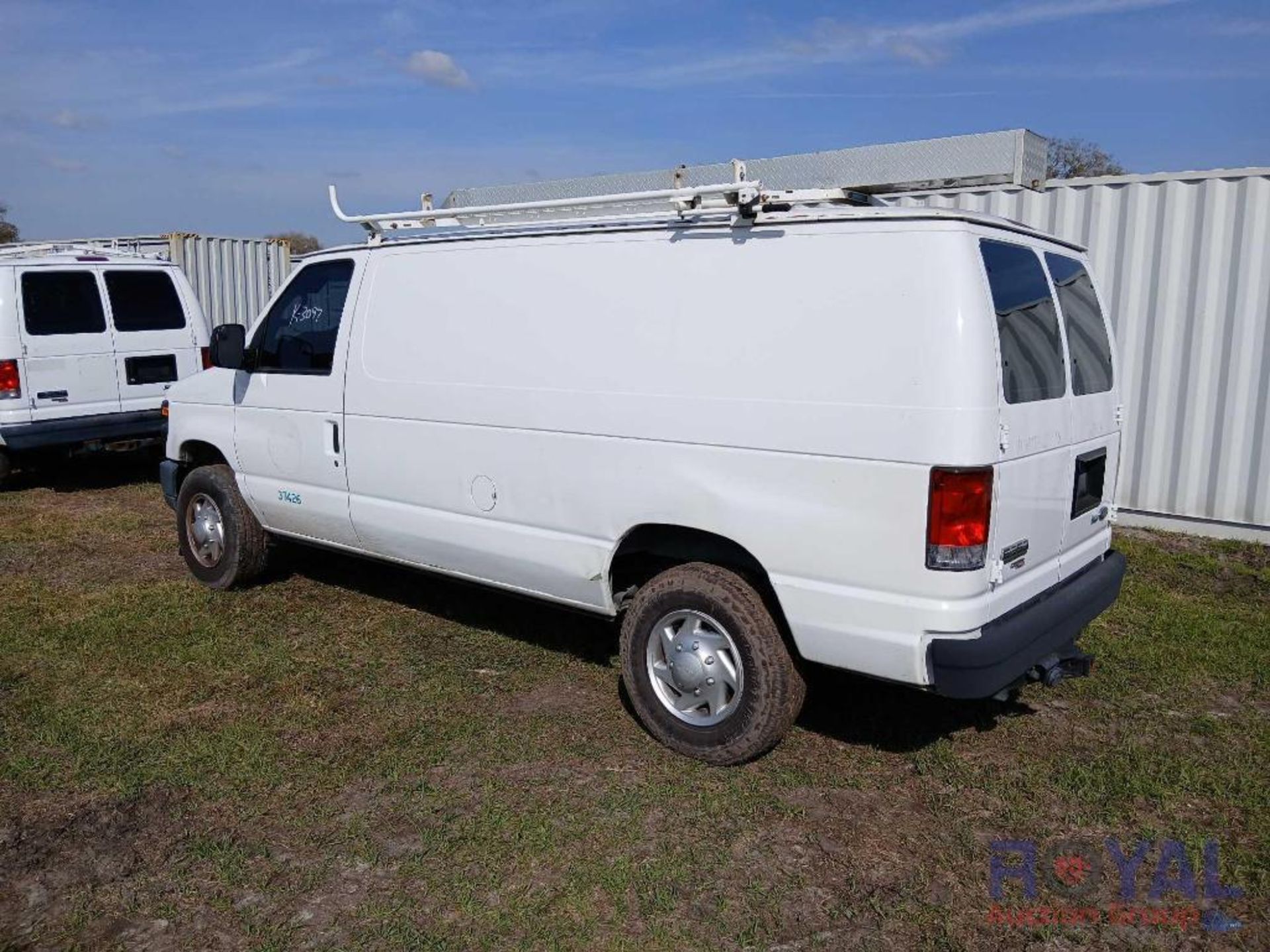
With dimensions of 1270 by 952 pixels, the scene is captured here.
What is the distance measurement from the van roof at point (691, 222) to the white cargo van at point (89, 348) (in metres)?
4.94

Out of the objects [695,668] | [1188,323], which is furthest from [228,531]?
[1188,323]

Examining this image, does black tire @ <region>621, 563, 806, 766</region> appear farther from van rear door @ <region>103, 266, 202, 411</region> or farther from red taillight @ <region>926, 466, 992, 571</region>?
van rear door @ <region>103, 266, 202, 411</region>

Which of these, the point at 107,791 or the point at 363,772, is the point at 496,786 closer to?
the point at 363,772

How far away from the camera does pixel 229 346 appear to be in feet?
20.1

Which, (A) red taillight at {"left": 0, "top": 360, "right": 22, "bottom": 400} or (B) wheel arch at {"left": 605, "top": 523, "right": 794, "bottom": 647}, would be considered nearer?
(B) wheel arch at {"left": 605, "top": 523, "right": 794, "bottom": 647}

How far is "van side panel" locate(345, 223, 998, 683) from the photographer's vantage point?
12.2 feet

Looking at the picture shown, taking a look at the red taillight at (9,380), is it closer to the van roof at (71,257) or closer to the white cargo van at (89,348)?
the white cargo van at (89,348)

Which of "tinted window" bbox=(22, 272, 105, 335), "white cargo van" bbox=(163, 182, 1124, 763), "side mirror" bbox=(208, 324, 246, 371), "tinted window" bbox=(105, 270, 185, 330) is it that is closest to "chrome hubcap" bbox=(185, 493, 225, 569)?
"side mirror" bbox=(208, 324, 246, 371)

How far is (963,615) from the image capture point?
3.72m

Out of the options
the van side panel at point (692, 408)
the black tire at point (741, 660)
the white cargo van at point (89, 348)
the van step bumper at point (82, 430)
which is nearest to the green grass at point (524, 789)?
the black tire at point (741, 660)

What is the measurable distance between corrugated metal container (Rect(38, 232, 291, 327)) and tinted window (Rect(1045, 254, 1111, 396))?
12.3m

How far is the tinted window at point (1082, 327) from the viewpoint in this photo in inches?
175

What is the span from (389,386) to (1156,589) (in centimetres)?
495

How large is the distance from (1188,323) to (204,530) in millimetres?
7187
